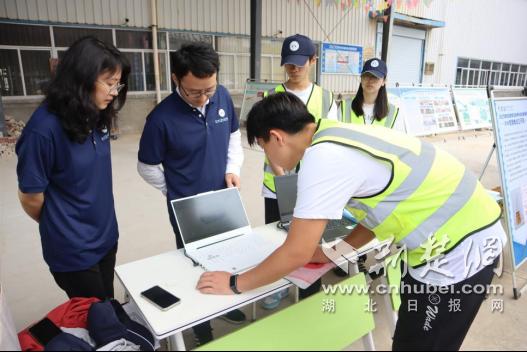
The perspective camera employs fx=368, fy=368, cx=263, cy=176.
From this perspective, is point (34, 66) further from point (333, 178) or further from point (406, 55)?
point (406, 55)

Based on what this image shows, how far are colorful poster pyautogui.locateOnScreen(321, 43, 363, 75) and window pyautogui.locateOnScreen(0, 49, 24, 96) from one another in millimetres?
6750

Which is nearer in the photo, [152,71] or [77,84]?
[77,84]

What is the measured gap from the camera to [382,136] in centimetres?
87

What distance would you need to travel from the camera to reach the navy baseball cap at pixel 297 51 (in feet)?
6.03

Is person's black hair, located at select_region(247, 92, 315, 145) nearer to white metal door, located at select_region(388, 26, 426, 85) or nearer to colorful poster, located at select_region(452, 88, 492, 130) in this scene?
colorful poster, located at select_region(452, 88, 492, 130)

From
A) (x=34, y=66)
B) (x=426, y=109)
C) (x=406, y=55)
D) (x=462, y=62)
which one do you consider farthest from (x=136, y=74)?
(x=462, y=62)

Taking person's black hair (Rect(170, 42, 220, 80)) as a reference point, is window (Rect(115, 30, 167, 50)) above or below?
above

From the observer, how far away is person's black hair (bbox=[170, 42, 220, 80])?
1.31 metres

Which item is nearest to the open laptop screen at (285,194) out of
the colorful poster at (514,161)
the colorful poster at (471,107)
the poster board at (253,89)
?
the colorful poster at (514,161)

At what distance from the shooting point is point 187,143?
144cm

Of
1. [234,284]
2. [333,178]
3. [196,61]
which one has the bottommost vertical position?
[234,284]

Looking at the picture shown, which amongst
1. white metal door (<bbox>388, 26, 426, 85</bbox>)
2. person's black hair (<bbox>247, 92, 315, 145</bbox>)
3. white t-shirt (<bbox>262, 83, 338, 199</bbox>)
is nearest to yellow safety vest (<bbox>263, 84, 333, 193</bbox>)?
white t-shirt (<bbox>262, 83, 338, 199</bbox>)

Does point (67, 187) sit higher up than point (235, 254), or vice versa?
point (67, 187)

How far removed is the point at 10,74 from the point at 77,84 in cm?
658
